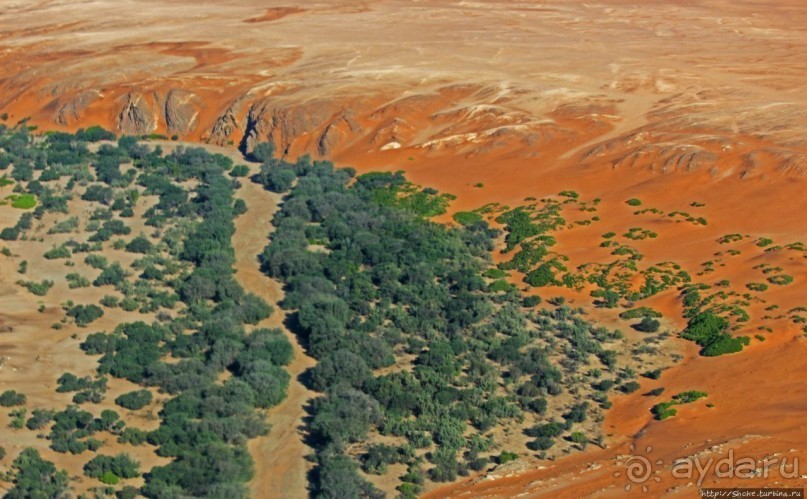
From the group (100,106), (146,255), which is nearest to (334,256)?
(146,255)

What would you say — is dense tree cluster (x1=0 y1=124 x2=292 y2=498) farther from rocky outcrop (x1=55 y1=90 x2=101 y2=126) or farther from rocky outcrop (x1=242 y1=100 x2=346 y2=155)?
rocky outcrop (x1=55 y1=90 x2=101 y2=126)

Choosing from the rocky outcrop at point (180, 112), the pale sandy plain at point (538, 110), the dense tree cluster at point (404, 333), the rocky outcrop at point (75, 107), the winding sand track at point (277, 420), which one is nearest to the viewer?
the winding sand track at point (277, 420)

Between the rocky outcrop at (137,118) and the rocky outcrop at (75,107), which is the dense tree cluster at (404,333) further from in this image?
the rocky outcrop at (75,107)

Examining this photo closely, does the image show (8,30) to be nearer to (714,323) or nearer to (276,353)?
(276,353)

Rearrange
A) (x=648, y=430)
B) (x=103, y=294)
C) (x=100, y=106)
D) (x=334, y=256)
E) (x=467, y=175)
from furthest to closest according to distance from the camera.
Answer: (x=100, y=106)
(x=467, y=175)
(x=334, y=256)
(x=103, y=294)
(x=648, y=430)

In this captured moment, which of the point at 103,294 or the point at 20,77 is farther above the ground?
the point at 20,77

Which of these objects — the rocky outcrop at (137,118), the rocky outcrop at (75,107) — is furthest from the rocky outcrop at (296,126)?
the rocky outcrop at (75,107)
